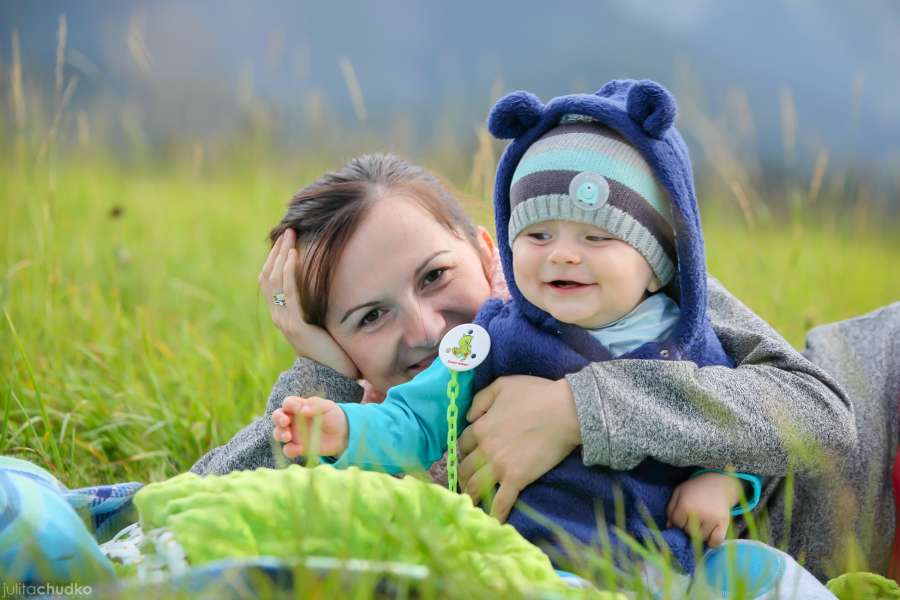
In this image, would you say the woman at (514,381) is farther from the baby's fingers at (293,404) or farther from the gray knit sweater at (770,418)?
the baby's fingers at (293,404)

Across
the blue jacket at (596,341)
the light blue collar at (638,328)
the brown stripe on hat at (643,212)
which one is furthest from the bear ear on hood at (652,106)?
the light blue collar at (638,328)

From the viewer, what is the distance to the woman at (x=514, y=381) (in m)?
1.84

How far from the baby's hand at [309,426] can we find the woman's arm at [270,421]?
29 centimetres

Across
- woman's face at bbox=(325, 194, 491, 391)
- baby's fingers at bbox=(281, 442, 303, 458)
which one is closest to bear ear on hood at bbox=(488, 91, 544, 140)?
woman's face at bbox=(325, 194, 491, 391)

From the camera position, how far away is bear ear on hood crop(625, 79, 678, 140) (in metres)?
1.86

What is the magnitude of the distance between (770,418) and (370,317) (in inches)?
37.2

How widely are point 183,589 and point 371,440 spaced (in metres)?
0.63

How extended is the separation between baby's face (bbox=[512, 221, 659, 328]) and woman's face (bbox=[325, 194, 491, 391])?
374 millimetres

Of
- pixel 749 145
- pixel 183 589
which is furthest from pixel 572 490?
pixel 749 145

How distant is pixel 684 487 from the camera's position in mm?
1906

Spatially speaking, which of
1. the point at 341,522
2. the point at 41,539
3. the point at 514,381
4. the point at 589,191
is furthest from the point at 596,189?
the point at 41,539

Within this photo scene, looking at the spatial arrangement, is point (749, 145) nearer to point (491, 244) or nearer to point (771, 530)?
point (491, 244)

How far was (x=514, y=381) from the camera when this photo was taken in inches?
78.4

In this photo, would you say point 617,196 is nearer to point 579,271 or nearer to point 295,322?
point 579,271
